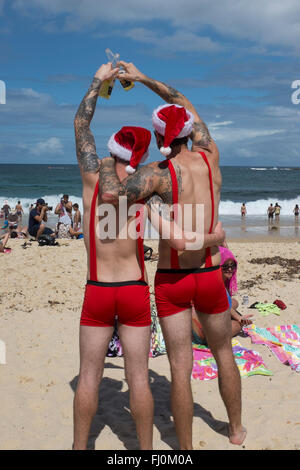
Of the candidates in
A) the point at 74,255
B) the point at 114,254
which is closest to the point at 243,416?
the point at 114,254

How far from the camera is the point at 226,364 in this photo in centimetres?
338

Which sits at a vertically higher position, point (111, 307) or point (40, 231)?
point (40, 231)

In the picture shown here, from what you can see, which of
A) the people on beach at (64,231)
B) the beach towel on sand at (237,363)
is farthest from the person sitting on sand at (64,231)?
the beach towel on sand at (237,363)

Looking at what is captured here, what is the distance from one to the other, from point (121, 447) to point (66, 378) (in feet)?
4.16

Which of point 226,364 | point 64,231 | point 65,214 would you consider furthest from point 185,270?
point 65,214

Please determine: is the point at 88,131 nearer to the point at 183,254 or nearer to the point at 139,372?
the point at 183,254

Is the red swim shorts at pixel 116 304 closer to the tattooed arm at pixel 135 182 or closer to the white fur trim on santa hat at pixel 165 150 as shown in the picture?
the tattooed arm at pixel 135 182

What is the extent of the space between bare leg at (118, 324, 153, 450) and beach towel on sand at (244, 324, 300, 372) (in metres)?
2.33

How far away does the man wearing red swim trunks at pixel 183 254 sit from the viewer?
2951mm

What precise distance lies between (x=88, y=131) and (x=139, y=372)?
163cm

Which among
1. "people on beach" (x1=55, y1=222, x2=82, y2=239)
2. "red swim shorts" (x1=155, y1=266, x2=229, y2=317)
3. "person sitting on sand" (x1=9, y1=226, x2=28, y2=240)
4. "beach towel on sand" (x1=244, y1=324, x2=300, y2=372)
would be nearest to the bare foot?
"red swim shorts" (x1=155, y1=266, x2=229, y2=317)

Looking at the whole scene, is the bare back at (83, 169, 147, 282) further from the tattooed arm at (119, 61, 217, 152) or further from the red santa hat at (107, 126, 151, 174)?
the tattooed arm at (119, 61, 217, 152)

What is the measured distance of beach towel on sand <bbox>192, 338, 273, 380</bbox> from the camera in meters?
4.67
